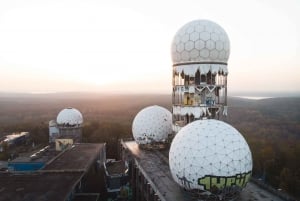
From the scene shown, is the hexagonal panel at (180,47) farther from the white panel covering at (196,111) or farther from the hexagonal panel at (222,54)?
the white panel covering at (196,111)

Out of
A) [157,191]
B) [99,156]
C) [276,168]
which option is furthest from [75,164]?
[276,168]

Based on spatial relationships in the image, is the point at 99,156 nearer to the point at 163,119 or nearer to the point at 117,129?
the point at 163,119

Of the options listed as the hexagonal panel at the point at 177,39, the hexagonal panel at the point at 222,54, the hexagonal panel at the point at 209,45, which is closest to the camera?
the hexagonal panel at the point at 209,45

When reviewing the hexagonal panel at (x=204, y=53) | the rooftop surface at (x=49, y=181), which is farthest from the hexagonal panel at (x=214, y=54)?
the rooftop surface at (x=49, y=181)

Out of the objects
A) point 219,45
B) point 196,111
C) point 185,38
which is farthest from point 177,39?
point 196,111

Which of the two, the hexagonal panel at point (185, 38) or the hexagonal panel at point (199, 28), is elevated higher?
the hexagonal panel at point (199, 28)

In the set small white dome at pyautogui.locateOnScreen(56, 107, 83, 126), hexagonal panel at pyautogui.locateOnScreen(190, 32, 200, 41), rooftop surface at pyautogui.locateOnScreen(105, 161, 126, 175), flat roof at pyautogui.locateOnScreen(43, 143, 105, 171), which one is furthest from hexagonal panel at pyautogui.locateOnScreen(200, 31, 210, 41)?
small white dome at pyautogui.locateOnScreen(56, 107, 83, 126)

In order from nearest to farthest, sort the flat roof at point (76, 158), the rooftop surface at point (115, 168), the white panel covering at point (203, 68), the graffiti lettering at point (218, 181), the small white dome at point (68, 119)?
the graffiti lettering at point (218, 181), the white panel covering at point (203, 68), the flat roof at point (76, 158), the rooftop surface at point (115, 168), the small white dome at point (68, 119)
